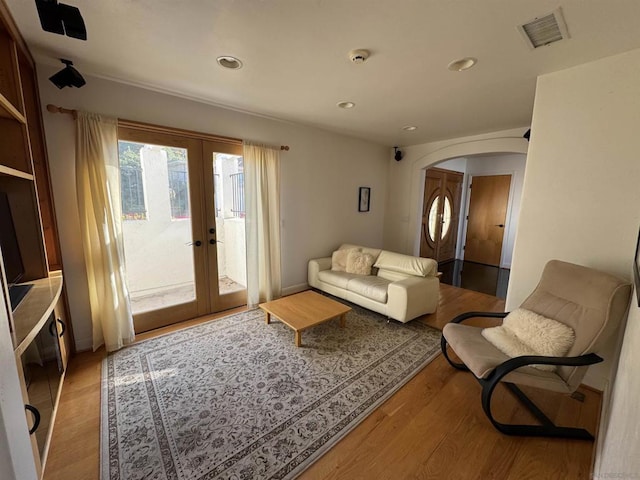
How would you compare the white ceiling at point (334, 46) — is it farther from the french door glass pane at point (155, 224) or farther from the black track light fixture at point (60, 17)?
the french door glass pane at point (155, 224)

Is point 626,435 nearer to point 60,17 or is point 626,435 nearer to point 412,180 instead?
point 60,17

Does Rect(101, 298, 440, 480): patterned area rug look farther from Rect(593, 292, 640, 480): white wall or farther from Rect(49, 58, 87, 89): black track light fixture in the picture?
Rect(49, 58, 87, 89): black track light fixture

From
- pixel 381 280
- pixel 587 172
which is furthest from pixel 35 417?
pixel 587 172

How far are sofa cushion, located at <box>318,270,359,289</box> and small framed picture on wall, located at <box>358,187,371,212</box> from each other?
1.49 m

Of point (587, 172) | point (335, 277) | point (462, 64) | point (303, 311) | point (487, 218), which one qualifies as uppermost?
point (462, 64)

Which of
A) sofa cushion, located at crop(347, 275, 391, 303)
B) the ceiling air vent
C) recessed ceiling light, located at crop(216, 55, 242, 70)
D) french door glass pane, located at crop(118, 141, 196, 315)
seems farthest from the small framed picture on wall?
the ceiling air vent

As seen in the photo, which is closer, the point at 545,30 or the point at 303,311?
the point at 545,30

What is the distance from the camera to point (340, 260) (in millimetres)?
4020

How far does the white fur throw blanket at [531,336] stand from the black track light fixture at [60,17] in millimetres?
3281

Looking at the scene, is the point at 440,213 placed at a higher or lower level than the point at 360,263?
higher

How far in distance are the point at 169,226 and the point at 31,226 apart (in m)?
1.12

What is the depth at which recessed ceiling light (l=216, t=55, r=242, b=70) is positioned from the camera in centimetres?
202

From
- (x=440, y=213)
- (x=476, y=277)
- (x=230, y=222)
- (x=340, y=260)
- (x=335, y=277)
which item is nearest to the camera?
(x=230, y=222)

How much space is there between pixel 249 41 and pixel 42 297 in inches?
84.3
